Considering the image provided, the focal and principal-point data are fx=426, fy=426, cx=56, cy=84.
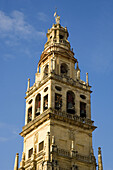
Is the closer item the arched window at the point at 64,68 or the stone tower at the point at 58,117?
the stone tower at the point at 58,117

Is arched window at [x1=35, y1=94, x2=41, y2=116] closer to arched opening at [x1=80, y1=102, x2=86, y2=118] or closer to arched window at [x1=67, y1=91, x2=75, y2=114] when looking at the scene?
arched window at [x1=67, y1=91, x2=75, y2=114]

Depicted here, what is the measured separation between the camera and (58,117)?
173 feet

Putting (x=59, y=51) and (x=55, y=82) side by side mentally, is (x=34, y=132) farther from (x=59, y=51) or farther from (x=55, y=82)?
(x=59, y=51)

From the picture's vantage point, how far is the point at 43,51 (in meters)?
61.9

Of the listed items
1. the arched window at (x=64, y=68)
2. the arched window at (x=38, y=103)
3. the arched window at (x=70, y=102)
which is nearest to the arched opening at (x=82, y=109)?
the arched window at (x=70, y=102)

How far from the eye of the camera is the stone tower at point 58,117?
50622mm

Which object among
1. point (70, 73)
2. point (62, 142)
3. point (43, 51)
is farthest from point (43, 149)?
point (43, 51)

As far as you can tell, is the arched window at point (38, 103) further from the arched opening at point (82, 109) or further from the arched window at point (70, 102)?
the arched opening at point (82, 109)

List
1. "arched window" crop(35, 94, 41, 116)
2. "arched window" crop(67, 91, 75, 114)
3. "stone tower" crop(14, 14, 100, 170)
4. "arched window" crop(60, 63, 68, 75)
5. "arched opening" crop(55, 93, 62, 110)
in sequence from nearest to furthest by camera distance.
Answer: "stone tower" crop(14, 14, 100, 170) → "arched opening" crop(55, 93, 62, 110) → "arched window" crop(67, 91, 75, 114) → "arched window" crop(35, 94, 41, 116) → "arched window" crop(60, 63, 68, 75)

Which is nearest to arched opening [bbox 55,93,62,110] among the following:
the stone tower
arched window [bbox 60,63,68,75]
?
→ the stone tower

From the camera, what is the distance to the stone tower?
5062cm

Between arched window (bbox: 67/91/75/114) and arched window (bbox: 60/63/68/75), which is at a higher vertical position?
arched window (bbox: 60/63/68/75)

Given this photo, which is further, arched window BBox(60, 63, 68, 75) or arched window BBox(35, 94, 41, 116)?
arched window BBox(60, 63, 68, 75)

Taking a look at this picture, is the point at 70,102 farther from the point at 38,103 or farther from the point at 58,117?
the point at 38,103
